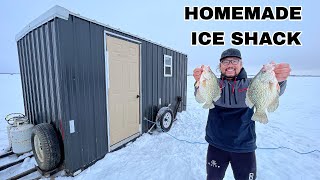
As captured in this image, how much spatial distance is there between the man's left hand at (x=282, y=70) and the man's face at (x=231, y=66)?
449 mm

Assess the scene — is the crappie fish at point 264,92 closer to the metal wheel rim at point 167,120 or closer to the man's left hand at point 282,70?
the man's left hand at point 282,70

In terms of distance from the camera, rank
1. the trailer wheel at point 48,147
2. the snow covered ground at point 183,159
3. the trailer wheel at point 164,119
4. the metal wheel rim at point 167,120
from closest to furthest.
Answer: the trailer wheel at point 48,147 → the snow covered ground at point 183,159 → the trailer wheel at point 164,119 → the metal wheel rim at point 167,120

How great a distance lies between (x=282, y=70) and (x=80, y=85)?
3.16 metres

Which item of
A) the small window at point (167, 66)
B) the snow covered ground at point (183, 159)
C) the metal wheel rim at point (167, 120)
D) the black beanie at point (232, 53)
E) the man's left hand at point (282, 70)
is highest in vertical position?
the small window at point (167, 66)

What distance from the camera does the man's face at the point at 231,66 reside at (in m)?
1.78

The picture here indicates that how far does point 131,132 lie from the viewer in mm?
4723

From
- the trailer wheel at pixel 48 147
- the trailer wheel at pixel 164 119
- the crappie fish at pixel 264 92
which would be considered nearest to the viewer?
the crappie fish at pixel 264 92

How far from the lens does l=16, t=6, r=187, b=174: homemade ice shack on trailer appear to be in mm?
2965

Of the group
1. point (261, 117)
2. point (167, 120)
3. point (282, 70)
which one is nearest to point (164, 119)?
point (167, 120)

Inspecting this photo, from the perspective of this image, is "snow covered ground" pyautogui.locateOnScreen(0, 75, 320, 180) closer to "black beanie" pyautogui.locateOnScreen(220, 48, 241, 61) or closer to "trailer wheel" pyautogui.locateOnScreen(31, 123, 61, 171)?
"trailer wheel" pyautogui.locateOnScreen(31, 123, 61, 171)

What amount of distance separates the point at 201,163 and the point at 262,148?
6.13 ft

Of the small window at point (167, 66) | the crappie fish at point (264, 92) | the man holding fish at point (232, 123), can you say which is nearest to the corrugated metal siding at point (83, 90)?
the man holding fish at point (232, 123)

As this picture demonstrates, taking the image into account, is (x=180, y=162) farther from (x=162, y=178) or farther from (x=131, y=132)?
(x=131, y=132)

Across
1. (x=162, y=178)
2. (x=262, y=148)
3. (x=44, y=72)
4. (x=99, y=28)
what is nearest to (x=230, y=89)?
(x=162, y=178)
